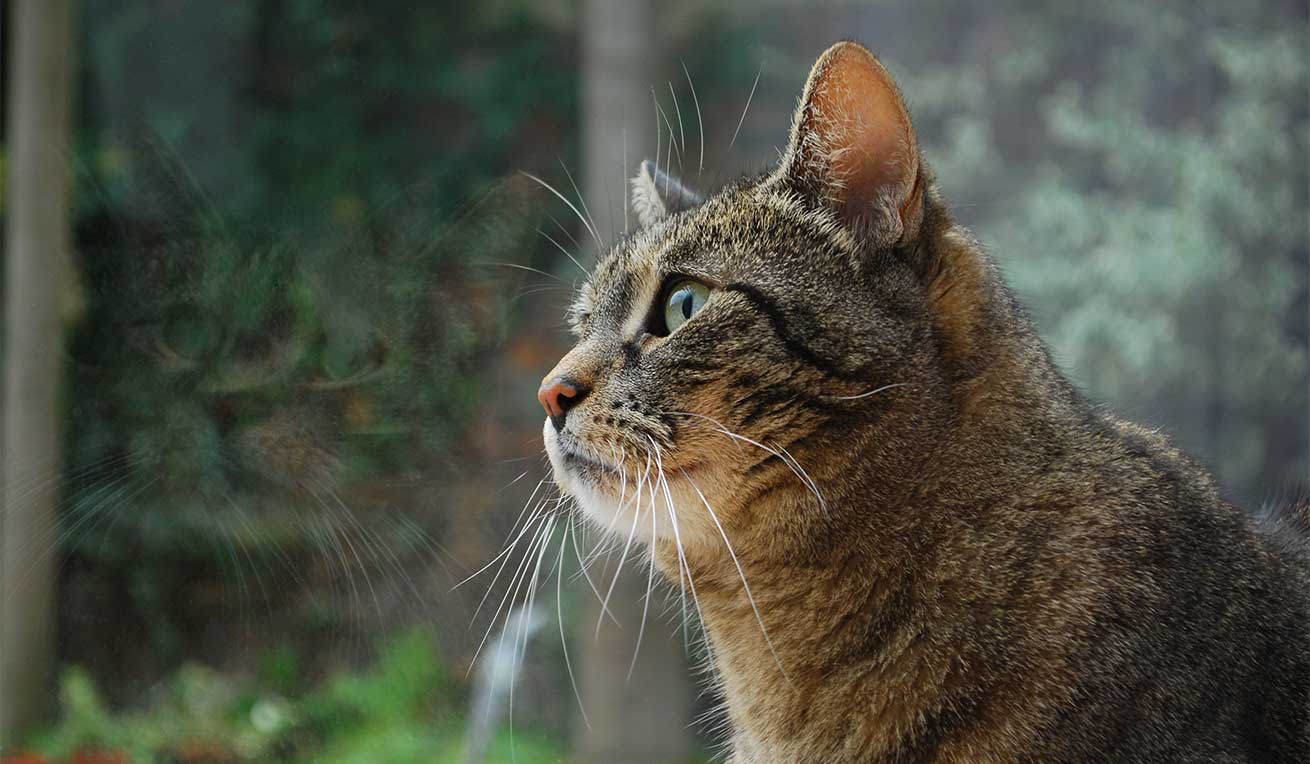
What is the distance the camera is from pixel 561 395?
958 millimetres

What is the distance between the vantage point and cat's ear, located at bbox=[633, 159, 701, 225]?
111 cm

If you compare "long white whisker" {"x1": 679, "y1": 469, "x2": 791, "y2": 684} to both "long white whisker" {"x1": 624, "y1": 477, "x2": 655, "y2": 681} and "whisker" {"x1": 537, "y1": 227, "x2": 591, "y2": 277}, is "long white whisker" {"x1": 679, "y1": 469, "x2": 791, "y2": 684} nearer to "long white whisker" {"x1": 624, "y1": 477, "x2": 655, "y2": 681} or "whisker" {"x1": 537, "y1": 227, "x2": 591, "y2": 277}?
"long white whisker" {"x1": 624, "y1": 477, "x2": 655, "y2": 681}

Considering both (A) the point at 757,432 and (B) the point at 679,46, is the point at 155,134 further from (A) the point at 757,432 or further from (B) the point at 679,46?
(A) the point at 757,432

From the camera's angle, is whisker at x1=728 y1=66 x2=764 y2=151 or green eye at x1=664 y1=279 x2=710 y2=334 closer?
green eye at x1=664 y1=279 x2=710 y2=334

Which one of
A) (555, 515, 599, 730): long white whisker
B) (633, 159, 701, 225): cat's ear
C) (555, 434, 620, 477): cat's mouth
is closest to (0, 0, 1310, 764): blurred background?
(555, 515, 599, 730): long white whisker

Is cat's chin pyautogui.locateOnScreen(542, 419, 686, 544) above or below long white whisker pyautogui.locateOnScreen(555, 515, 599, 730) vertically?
above

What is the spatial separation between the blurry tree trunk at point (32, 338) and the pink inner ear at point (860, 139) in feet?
2.83

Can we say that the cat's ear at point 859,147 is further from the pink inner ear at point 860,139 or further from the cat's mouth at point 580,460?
the cat's mouth at point 580,460

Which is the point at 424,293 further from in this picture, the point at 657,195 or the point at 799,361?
the point at 799,361

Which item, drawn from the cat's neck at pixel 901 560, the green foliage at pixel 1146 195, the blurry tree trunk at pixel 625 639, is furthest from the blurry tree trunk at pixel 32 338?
the green foliage at pixel 1146 195

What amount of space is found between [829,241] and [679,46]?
1.43 ft

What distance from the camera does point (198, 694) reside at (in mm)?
1256

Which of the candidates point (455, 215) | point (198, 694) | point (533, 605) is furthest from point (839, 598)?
point (198, 694)

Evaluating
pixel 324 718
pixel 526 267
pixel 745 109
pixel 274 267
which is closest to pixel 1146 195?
pixel 745 109
